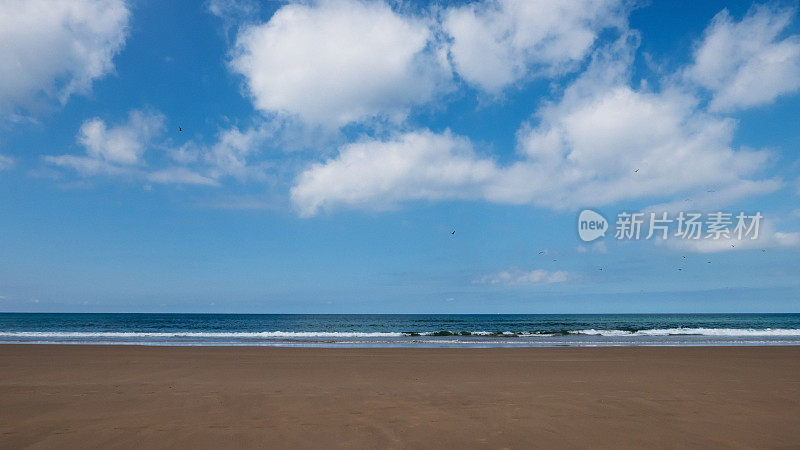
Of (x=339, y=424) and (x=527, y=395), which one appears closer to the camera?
(x=339, y=424)

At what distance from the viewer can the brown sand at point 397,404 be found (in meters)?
5.66

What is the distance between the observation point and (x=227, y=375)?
11.0 m

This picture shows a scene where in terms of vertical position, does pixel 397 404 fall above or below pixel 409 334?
above

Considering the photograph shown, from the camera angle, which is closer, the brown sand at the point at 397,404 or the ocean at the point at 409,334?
the brown sand at the point at 397,404

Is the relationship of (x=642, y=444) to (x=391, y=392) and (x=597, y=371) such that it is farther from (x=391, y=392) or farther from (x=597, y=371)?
(x=597, y=371)

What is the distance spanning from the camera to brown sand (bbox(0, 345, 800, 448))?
18.6ft

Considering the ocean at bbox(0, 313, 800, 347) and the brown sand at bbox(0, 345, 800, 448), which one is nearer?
Answer: the brown sand at bbox(0, 345, 800, 448)

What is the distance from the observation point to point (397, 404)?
7520 mm

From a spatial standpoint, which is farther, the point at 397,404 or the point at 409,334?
the point at 409,334

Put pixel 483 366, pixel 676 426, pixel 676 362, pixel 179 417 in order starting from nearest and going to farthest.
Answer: pixel 676 426
pixel 179 417
pixel 483 366
pixel 676 362

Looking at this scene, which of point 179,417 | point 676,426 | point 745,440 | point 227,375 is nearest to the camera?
point 745,440

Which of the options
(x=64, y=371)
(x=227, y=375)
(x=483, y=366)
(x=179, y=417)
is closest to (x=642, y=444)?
(x=179, y=417)

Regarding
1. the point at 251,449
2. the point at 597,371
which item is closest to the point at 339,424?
the point at 251,449

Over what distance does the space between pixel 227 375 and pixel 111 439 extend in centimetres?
557
